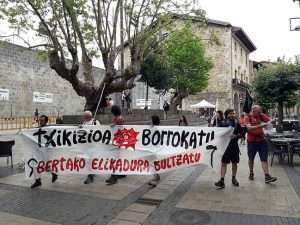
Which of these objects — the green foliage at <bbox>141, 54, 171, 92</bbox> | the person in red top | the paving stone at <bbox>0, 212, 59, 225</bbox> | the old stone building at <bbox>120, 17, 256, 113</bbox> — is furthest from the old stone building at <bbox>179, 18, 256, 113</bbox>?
the paving stone at <bbox>0, 212, 59, 225</bbox>

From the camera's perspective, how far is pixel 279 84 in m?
16.6

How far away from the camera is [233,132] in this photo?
7.33 m

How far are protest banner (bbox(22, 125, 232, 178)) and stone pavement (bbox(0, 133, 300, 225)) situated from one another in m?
0.42

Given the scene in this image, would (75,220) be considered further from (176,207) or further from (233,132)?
(233,132)

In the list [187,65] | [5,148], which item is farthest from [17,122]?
[187,65]

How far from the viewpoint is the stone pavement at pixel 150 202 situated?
17.6 ft

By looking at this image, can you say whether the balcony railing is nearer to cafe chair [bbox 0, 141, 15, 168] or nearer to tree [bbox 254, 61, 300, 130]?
tree [bbox 254, 61, 300, 130]

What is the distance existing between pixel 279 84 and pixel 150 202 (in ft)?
40.0

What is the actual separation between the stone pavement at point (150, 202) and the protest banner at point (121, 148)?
0.42 m

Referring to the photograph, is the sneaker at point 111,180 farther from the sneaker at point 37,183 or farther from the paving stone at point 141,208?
the paving stone at point 141,208

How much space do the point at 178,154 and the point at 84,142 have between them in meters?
1.96

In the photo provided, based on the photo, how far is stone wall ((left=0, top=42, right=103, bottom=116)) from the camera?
76.6 feet

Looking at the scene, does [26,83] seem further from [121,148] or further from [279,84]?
[121,148]

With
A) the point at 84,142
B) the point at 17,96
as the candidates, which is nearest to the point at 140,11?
the point at 84,142
